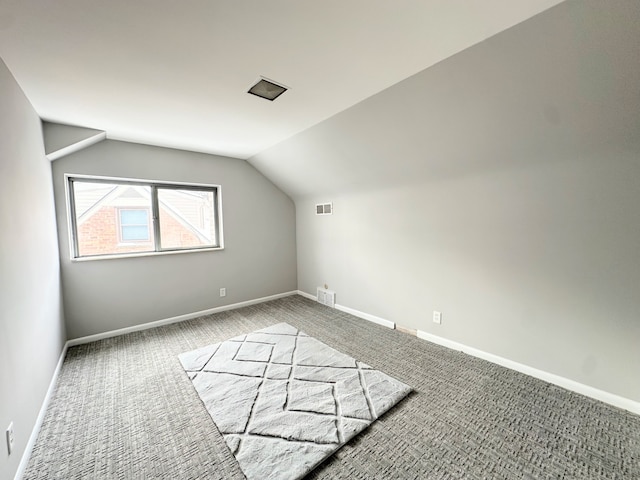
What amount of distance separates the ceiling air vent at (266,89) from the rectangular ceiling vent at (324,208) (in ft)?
6.64

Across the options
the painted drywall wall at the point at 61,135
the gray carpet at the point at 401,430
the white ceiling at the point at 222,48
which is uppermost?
the white ceiling at the point at 222,48

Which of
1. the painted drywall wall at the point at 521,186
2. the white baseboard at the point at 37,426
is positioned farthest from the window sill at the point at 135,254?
the painted drywall wall at the point at 521,186

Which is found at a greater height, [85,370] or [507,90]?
[507,90]

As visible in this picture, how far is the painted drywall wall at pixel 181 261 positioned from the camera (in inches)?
113

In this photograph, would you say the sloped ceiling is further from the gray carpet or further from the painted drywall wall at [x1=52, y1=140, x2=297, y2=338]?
the gray carpet

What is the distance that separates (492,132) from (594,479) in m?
2.16

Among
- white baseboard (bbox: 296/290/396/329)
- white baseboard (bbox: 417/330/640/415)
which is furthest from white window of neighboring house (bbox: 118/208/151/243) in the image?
white baseboard (bbox: 417/330/640/415)

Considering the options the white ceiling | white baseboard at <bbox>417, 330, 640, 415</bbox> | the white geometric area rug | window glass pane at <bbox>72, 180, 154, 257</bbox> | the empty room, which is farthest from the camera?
window glass pane at <bbox>72, 180, 154, 257</bbox>

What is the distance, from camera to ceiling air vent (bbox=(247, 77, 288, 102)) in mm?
1880

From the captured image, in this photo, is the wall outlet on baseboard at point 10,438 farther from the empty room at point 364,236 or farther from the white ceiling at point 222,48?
the white ceiling at point 222,48

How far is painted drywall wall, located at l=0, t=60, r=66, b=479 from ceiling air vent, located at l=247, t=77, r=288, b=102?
145 cm

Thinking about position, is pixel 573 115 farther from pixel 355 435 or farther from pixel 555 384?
pixel 355 435

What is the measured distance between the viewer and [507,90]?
5.49 ft

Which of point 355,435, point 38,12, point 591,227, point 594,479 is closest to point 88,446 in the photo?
point 355,435
